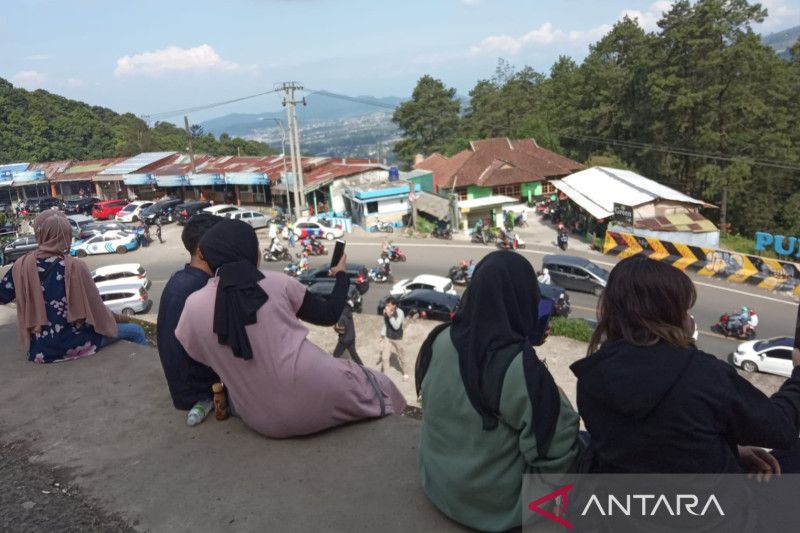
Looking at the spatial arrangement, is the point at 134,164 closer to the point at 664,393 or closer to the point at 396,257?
the point at 396,257

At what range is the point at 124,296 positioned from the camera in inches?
721

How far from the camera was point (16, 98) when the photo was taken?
6119 cm

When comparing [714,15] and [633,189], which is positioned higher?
[714,15]

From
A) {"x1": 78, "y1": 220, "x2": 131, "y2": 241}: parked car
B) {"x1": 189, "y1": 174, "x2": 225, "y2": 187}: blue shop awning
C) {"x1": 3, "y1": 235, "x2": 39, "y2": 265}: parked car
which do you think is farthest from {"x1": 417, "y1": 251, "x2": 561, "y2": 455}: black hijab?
{"x1": 189, "y1": 174, "x2": 225, "y2": 187}: blue shop awning

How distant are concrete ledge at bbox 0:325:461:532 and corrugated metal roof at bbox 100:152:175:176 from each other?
137 ft

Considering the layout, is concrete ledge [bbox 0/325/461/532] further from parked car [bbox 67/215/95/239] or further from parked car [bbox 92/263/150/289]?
parked car [bbox 67/215/95/239]

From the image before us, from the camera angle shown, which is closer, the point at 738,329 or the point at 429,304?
the point at 738,329

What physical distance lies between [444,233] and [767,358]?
711 inches

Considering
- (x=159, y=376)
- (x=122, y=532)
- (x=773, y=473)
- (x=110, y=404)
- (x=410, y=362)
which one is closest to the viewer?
(x=773, y=473)

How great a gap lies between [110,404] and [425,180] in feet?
106

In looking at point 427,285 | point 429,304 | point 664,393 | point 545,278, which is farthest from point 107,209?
point 664,393

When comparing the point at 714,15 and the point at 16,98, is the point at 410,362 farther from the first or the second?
the point at 16,98

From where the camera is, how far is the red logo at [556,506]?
237 cm

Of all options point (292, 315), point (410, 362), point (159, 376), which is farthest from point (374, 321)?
point (292, 315)
